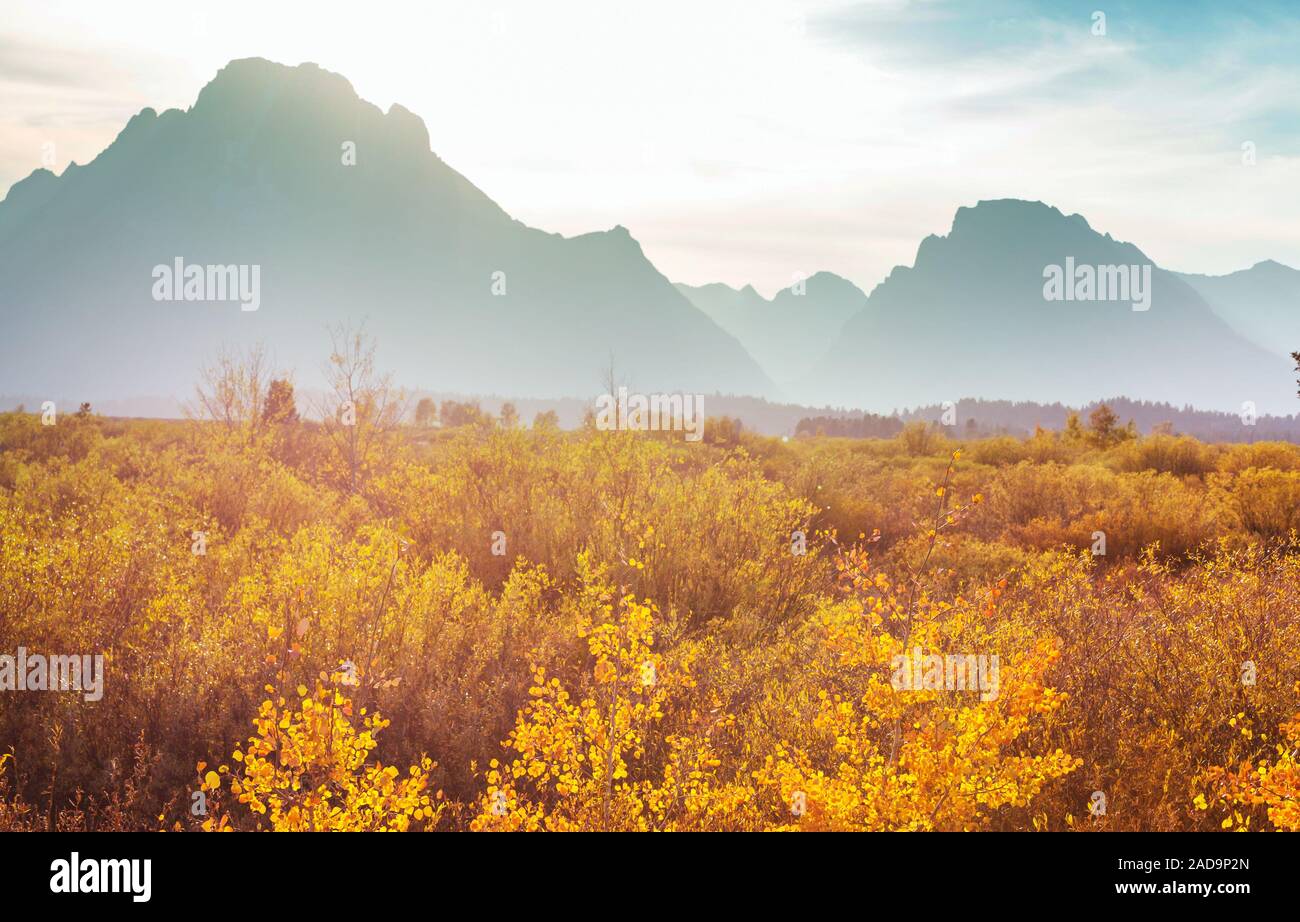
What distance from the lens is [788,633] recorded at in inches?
332

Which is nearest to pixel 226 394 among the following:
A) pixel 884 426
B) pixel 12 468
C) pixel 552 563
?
pixel 12 468

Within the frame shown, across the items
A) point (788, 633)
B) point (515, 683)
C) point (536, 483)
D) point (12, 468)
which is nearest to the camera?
point (515, 683)

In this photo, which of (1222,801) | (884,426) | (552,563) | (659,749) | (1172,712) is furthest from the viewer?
(884,426)

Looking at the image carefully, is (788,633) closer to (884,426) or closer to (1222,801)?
(1222,801)

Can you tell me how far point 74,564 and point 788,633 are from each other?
7.45 metres

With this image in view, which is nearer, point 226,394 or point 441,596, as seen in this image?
point 441,596

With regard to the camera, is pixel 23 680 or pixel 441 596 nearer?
pixel 23 680

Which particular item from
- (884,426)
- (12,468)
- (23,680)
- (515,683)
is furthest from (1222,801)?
(884,426)

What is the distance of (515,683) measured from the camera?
6.56m
